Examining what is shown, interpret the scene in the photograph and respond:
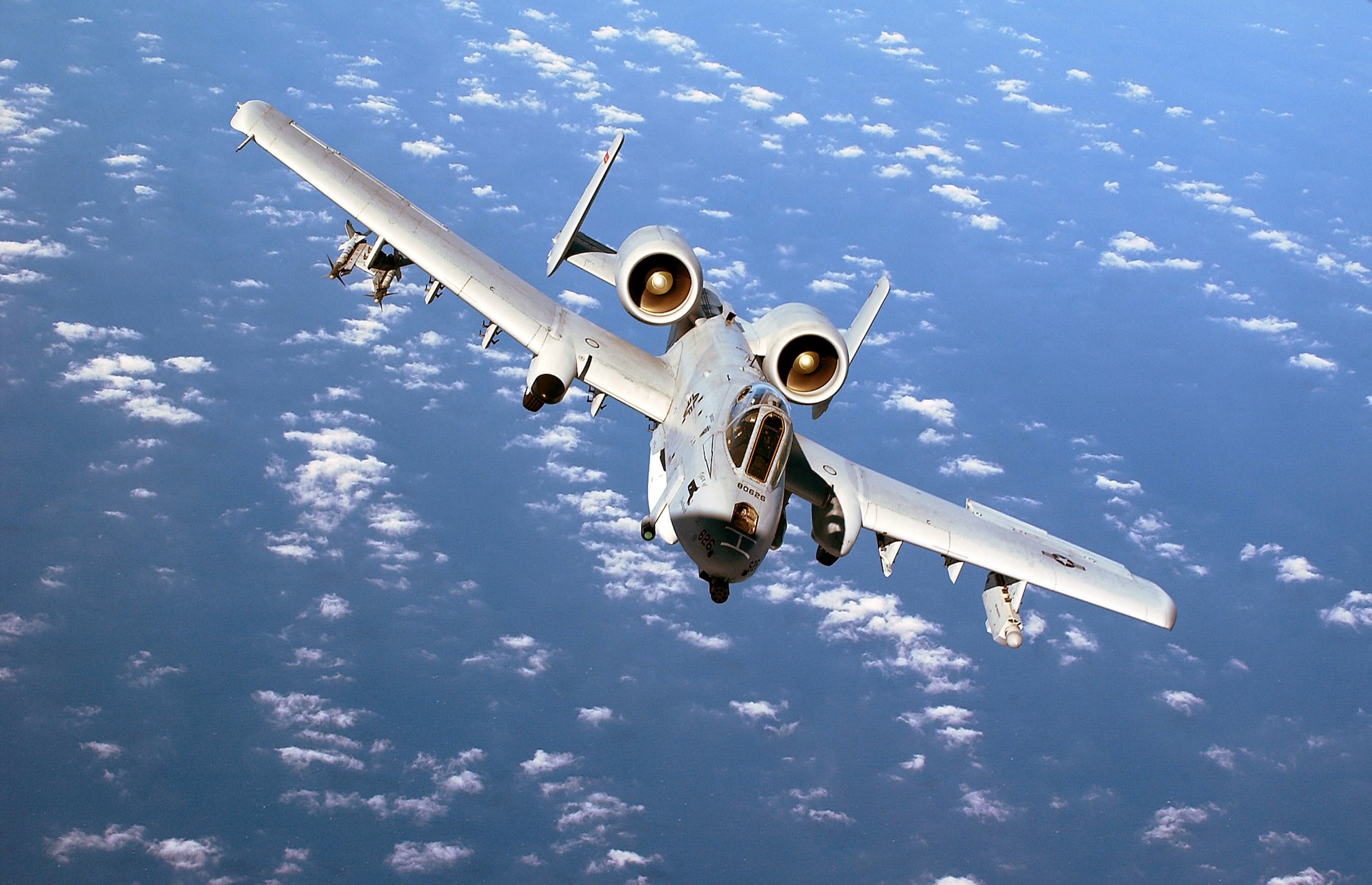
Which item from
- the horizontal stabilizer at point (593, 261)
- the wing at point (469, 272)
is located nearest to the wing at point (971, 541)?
the wing at point (469, 272)

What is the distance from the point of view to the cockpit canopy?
606 inches

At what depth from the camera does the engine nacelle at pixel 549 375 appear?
18781 mm

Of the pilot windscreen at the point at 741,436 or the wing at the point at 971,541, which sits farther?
the wing at the point at 971,541

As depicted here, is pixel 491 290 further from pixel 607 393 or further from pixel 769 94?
pixel 769 94

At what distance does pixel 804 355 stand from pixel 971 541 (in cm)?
401

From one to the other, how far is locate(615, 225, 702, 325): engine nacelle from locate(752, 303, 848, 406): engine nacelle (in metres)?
1.53

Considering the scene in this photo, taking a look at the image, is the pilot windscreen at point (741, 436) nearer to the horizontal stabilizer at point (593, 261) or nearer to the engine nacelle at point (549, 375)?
the engine nacelle at point (549, 375)

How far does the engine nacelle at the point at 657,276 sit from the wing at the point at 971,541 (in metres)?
3.18

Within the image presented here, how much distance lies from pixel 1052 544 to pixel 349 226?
13.5m

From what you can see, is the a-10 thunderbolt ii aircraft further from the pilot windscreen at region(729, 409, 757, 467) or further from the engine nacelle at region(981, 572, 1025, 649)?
the pilot windscreen at region(729, 409, 757, 467)

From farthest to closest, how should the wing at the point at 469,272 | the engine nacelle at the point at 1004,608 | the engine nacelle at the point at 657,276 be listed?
the engine nacelle at the point at 657,276 < the wing at the point at 469,272 < the engine nacelle at the point at 1004,608

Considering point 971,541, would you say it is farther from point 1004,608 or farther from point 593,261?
point 593,261

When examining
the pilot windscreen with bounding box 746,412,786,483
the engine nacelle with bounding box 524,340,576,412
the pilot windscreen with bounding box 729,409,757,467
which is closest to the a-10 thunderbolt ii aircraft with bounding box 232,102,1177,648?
the engine nacelle with bounding box 524,340,576,412

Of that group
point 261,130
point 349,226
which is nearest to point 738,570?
point 349,226
